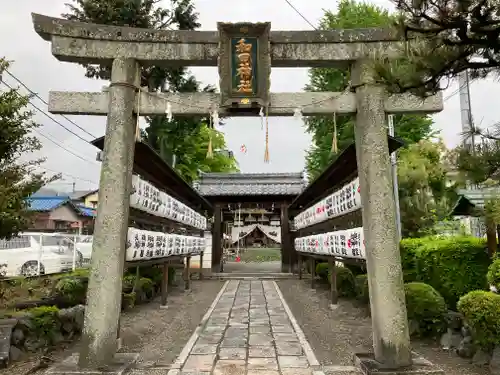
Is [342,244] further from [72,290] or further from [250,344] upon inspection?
[72,290]

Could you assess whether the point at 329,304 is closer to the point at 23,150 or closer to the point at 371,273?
the point at 371,273

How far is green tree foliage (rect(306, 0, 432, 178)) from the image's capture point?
19.6m

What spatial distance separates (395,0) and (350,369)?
15.8ft

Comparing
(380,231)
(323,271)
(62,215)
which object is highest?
(62,215)

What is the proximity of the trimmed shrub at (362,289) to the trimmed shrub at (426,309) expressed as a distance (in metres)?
2.68

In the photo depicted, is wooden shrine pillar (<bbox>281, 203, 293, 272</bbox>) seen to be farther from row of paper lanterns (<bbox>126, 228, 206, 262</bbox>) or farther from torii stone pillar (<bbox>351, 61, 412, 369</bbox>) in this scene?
torii stone pillar (<bbox>351, 61, 412, 369</bbox>)

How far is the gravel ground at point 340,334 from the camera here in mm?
5660

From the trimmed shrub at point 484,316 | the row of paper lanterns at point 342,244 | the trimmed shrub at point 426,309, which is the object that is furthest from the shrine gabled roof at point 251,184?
the trimmed shrub at point 484,316

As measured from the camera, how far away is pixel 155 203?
7.91 meters

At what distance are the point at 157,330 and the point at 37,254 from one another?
8.36 meters

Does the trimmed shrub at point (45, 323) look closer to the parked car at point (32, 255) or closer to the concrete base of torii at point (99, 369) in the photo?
the concrete base of torii at point (99, 369)

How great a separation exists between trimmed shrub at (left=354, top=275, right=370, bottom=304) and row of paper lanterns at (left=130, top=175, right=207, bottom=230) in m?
5.46

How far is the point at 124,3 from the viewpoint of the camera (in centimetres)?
1633

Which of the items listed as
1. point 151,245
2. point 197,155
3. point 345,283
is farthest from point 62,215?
point 151,245
